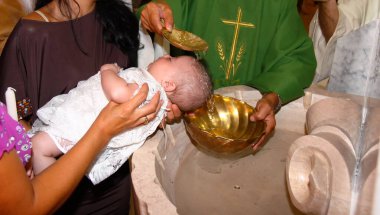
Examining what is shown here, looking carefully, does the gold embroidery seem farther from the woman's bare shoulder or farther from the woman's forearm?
the woman's bare shoulder

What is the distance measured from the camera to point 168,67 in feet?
6.96

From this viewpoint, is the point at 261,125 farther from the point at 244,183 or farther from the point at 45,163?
the point at 45,163

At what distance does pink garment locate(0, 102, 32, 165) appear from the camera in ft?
4.27

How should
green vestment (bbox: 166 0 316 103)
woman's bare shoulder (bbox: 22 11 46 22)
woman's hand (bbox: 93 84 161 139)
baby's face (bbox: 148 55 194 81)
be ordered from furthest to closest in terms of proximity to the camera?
green vestment (bbox: 166 0 316 103) → woman's bare shoulder (bbox: 22 11 46 22) → baby's face (bbox: 148 55 194 81) → woman's hand (bbox: 93 84 161 139)

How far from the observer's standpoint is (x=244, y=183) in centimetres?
217

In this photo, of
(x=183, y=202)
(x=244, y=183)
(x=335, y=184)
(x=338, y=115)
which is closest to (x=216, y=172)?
(x=244, y=183)

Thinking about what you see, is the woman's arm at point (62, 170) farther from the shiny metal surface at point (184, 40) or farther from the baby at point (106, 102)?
the shiny metal surface at point (184, 40)

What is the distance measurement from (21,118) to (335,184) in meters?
1.67

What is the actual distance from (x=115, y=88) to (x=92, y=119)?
0.25 meters

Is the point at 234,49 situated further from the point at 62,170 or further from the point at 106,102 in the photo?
the point at 62,170

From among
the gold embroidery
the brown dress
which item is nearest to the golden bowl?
the gold embroidery

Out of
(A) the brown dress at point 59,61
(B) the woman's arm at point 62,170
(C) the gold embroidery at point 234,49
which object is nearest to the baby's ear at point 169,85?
(B) the woman's arm at point 62,170

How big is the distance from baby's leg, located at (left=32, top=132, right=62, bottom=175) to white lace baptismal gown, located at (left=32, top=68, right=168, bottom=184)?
0.03 meters

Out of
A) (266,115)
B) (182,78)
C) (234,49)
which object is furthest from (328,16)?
(182,78)
